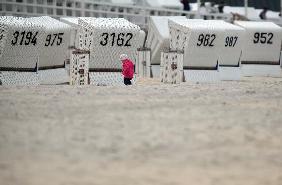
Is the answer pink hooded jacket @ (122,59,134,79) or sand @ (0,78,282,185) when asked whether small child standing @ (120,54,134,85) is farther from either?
sand @ (0,78,282,185)

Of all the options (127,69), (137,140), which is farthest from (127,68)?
(137,140)

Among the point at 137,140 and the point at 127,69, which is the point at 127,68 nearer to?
the point at 127,69

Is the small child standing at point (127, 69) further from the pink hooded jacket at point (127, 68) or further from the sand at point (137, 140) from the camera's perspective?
the sand at point (137, 140)

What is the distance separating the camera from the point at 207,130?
9.44m

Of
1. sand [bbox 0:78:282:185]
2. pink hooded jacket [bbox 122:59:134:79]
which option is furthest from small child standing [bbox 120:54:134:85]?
sand [bbox 0:78:282:185]

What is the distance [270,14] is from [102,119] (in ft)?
151

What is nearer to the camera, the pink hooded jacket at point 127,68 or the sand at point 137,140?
the sand at point 137,140

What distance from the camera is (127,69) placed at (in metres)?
20.2

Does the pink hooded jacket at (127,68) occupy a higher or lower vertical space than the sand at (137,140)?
higher

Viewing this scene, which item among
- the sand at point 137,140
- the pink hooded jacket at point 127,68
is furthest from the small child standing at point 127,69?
the sand at point 137,140

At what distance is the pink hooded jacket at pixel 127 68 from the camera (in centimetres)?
2016

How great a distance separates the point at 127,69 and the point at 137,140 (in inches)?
465

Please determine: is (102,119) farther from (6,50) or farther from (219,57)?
(219,57)

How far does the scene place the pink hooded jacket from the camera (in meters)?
20.2
